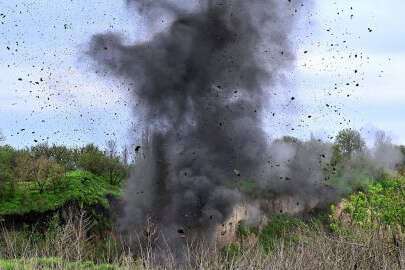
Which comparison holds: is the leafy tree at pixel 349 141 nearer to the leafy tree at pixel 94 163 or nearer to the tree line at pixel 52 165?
the tree line at pixel 52 165

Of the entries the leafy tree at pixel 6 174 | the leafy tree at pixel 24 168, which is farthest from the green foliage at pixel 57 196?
the leafy tree at pixel 24 168

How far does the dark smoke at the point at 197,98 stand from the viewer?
1490 inches

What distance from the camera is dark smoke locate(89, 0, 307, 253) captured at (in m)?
37.8

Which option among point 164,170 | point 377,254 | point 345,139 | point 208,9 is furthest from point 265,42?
point 345,139

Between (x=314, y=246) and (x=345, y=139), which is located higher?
(x=345, y=139)

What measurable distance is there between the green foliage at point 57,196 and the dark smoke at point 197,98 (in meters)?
3.36

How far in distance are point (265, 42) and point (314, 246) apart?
85.0ft

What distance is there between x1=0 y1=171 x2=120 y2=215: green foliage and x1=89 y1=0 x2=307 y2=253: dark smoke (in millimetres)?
3364

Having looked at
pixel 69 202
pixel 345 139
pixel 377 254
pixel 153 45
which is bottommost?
pixel 377 254

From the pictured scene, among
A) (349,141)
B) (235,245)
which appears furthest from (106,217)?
(349,141)

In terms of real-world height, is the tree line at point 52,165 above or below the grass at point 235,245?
above

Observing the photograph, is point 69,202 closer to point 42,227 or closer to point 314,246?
point 42,227

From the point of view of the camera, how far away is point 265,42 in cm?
3922

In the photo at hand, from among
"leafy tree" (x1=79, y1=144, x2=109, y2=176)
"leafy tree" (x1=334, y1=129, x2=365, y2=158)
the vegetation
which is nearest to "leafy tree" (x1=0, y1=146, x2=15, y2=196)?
the vegetation
